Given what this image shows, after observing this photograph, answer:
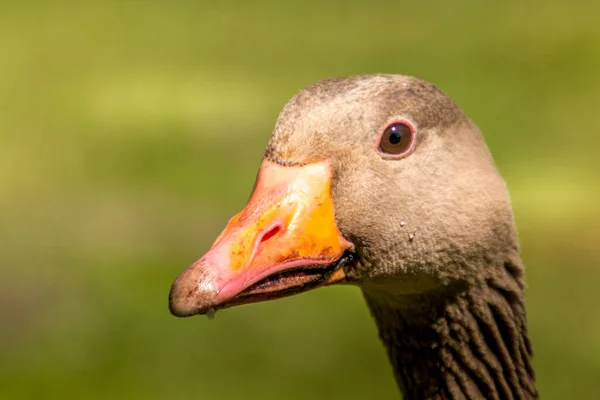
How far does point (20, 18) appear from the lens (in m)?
12.7

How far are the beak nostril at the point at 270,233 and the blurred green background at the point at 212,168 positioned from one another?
3.27 m

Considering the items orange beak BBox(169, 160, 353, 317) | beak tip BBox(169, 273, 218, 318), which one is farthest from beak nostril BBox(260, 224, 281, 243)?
beak tip BBox(169, 273, 218, 318)

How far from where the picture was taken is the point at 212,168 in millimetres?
8625

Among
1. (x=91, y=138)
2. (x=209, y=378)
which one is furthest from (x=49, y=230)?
(x=209, y=378)

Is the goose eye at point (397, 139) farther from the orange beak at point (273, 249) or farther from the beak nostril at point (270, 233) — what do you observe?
the beak nostril at point (270, 233)

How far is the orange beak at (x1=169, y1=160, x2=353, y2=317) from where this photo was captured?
236 cm

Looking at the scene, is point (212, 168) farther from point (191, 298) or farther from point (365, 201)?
point (191, 298)

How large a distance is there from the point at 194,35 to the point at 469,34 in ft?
11.4

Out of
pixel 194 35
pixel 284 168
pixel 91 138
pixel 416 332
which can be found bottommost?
pixel 416 332

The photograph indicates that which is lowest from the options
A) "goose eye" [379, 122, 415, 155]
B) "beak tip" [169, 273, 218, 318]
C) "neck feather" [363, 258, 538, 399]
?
"neck feather" [363, 258, 538, 399]

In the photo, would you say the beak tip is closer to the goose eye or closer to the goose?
the goose

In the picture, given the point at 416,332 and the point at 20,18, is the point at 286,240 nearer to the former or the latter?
the point at 416,332

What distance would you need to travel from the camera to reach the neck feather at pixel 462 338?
292 cm

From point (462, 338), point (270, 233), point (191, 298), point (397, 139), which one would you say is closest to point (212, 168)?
point (462, 338)
